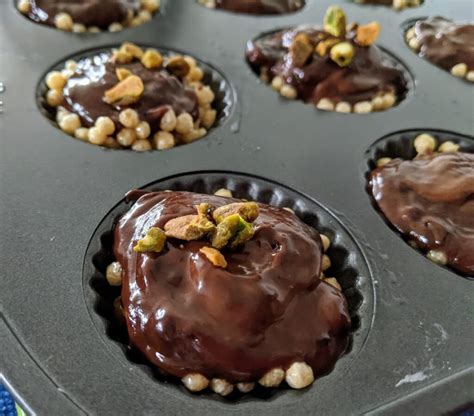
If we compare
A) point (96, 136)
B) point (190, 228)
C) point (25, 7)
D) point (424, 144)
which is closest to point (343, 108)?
point (424, 144)

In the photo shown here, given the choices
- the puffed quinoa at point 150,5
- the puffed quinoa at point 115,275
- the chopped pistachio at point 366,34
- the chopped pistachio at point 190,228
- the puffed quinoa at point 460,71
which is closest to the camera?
the chopped pistachio at point 190,228

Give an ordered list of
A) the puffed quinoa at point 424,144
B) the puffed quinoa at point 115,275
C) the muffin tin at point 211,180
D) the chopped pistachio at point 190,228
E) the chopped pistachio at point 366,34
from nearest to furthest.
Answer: the muffin tin at point 211,180
the chopped pistachio at point 190,228
the puffed quinoa at point 115,275
the puffed quinoa at point 424,144
the chopped pistachio at point 366,34

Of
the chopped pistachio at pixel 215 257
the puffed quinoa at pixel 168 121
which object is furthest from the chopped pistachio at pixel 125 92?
the chopped pistachio at pixel 215 257

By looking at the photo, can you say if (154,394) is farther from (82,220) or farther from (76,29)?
(76,29)

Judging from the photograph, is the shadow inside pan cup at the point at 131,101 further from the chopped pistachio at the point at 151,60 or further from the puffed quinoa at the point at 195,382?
the puffed quinoa at the point at 195,382

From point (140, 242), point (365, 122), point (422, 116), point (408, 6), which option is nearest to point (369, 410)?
point (140, 242)

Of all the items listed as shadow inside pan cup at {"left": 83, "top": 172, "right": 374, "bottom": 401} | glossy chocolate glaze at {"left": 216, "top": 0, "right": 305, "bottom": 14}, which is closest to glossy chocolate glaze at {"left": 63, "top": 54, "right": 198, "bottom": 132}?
shadow inside pan cup at {"left": 83, "top": 172, "right": 374, "bottom": 401}

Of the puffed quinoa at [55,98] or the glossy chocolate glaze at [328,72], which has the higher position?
the glossy chocolate glaze at [328,72]
